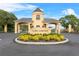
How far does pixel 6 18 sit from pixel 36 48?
2004mm

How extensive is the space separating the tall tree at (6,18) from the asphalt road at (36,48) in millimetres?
547

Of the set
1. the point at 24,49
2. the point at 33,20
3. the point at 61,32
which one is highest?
the point at 33,20

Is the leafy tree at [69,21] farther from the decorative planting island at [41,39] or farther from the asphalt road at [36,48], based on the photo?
the decorative planting island at [41,39]

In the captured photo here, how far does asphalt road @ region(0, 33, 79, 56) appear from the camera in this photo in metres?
7.37

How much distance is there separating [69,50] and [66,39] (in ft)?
3.45

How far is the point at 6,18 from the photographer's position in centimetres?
848

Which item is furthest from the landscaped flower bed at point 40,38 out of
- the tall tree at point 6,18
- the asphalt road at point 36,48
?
the tall tree at point 6,18

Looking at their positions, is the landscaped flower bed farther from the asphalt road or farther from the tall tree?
the tall tree

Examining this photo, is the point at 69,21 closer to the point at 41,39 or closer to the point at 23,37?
the point at 41,39

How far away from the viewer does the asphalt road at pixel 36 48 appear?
24.2 feet

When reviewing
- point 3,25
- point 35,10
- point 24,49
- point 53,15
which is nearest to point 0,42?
point 3,25

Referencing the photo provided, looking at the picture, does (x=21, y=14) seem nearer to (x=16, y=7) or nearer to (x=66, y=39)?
(x=16, y=7)

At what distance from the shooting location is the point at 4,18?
8.52 m

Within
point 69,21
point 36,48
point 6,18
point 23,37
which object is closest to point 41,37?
point 23,37
